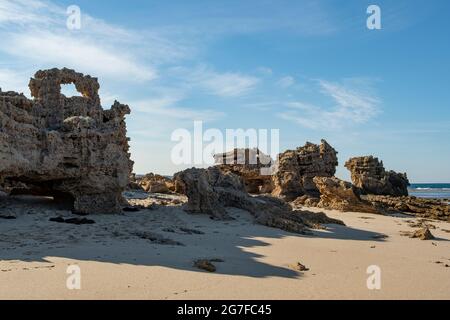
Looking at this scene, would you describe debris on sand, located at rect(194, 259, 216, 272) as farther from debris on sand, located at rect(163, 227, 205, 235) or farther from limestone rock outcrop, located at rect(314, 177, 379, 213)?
limestone rock outcrop, located at rect(314, 177, 379, 213)

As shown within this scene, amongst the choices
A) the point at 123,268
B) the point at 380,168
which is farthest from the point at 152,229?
A: the point at 380,168

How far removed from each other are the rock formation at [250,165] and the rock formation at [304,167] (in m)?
2.23

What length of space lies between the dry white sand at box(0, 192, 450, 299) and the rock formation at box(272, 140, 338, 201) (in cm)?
1558

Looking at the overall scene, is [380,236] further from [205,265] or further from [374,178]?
[374,178]

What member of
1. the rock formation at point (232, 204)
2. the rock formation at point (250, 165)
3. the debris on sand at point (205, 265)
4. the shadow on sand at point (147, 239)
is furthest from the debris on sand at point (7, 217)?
the rock formation at point (250, 165)

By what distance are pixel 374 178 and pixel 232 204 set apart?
20.2 m

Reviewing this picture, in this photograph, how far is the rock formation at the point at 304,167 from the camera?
28.8 m

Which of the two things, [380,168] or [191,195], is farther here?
[380,168]

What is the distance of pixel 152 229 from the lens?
11.3m

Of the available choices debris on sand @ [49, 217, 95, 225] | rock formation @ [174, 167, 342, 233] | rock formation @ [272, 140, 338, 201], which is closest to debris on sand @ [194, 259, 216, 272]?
debris on sand @ [49, 217, 95, 225]

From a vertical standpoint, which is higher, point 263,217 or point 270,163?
point 270,163

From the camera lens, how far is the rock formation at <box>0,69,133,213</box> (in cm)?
1210
